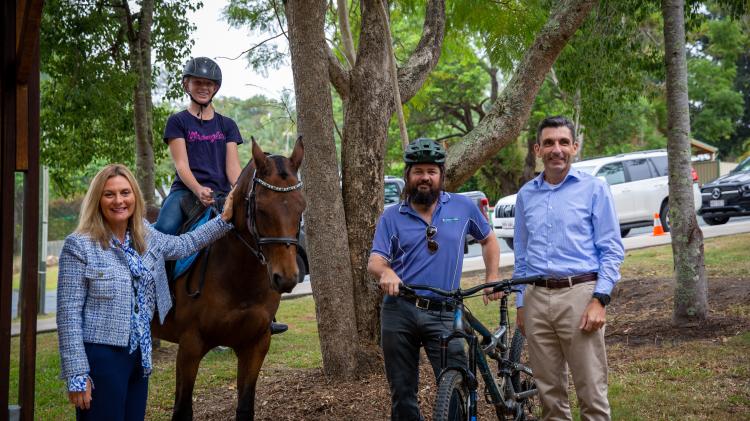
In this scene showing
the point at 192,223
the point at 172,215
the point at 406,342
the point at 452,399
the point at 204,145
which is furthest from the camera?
the point at 204,145

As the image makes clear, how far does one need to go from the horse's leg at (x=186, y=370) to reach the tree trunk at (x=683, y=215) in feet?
18.9

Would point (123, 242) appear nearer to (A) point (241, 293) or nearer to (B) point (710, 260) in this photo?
(A) point (241, 293)

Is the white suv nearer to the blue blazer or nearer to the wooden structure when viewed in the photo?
the wooden structure

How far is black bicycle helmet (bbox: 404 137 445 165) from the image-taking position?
4508 mm

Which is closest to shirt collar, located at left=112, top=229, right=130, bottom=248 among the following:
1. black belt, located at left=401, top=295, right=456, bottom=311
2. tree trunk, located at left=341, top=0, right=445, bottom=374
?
black belt, located at left=401, top=295, right=456, bottom=311

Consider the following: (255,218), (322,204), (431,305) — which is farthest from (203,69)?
(431,305)

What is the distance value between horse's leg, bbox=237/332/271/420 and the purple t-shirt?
4.24 ft

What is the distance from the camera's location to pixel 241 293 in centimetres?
531

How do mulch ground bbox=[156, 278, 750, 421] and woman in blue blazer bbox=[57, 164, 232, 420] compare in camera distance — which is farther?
mulch ground bbox=[156, 278, 750, 421]

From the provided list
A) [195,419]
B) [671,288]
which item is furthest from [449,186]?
[671,288]

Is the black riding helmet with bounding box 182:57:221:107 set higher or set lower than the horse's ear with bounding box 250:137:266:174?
higher

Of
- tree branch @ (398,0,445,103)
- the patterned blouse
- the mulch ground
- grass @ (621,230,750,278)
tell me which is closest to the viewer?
the patterned blouse

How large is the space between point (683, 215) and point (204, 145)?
18.0 feet

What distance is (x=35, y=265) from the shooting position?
4.34 m
